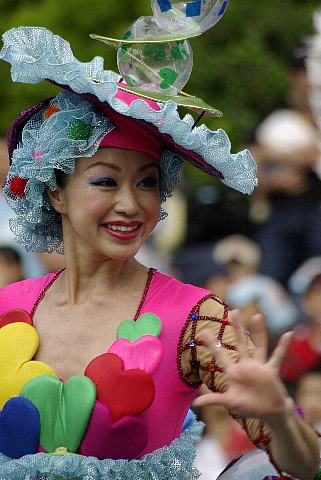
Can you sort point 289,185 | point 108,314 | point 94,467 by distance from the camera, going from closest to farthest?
point 94,467 → point 108,314 → point 289,185

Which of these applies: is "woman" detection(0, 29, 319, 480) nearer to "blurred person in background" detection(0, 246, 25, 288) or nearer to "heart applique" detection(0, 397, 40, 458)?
"heart applique" detection(0, 397, 40, 458)

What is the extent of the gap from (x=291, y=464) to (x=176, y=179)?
1.12 m

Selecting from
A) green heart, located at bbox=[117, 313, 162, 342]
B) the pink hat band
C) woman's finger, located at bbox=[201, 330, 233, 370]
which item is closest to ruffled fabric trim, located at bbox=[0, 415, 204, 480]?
green heart, located at bbox=[117, 313, 162, 342]

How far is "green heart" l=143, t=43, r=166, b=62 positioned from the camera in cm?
357

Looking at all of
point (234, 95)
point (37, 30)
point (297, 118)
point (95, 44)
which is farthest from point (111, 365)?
point (234, 95)

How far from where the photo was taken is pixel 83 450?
331 cm

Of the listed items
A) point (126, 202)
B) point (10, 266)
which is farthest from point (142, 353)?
point (10, 266)

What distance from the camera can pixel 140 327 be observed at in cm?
339

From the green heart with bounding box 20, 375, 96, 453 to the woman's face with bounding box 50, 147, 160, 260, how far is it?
18.1 inches

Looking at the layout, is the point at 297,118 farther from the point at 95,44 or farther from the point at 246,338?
the point at 246,338

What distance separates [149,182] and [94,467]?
97 centimetres

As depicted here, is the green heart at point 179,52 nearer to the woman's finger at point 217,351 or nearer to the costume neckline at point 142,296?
the costume neckline at point 142,296

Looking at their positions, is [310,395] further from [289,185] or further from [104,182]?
[104,182]

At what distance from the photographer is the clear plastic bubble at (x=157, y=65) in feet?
11.7
